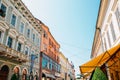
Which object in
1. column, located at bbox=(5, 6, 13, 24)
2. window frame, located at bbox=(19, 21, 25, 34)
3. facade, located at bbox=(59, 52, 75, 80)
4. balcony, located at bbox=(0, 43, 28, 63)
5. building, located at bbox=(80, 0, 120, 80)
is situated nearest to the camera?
building, located at bbox=(80, 0, 120, 80)

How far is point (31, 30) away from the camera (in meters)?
23.7

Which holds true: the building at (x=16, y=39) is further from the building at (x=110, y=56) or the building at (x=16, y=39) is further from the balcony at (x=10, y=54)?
the building at (x=110, y=56)

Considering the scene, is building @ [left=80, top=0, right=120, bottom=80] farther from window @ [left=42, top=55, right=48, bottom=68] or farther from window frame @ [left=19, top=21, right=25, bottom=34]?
window @ [left=42, top=55, right=48, bottom=68]

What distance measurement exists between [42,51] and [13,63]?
38.7 ft

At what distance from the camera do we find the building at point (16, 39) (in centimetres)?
1511

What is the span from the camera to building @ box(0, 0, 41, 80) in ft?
49.6

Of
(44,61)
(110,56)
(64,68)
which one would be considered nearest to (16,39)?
(44,61)

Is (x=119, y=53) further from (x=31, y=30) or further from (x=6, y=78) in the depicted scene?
(x=31, y=30)

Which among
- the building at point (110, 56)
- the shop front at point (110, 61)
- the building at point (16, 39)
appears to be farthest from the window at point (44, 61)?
the shop front at point (110, 61)

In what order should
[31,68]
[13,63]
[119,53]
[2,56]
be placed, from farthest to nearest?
[31,68] → [13,63] → [2,56] → [119,53]

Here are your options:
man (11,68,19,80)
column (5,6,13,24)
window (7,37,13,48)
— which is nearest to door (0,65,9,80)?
man (11,68,19,80)

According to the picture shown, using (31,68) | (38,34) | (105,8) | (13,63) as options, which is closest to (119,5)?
(105,8)

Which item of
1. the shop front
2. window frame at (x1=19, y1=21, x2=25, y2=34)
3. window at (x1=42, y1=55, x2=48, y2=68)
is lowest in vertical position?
the shop front

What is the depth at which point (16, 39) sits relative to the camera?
18.1 meters
